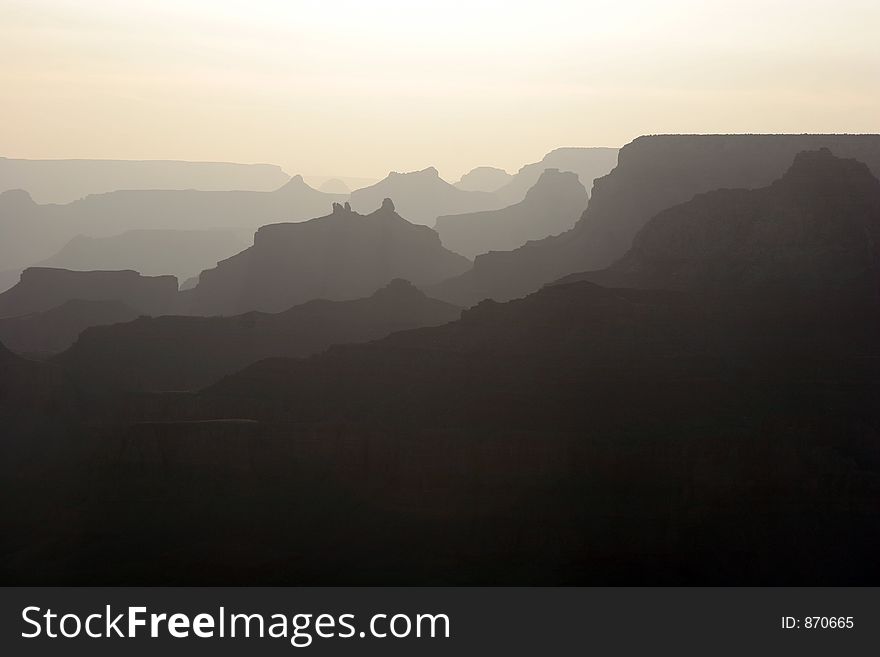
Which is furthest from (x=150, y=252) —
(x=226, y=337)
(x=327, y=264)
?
(x=226, y=337)

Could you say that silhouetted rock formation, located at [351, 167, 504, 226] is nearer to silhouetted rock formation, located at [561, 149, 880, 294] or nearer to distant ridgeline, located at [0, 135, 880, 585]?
silhouetted rock formation, located at [561, 149, 880, 294]

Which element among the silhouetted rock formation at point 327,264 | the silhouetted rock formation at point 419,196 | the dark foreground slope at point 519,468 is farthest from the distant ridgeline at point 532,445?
the silhouetted rock formation at point 419,196

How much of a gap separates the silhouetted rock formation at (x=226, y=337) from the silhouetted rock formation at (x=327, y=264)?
19099mm

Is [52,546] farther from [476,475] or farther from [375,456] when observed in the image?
[476,475]

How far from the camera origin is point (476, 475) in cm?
5191

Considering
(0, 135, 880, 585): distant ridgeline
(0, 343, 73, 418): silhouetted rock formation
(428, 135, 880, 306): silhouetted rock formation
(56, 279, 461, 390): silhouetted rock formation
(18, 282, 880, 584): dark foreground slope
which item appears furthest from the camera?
(428, 135, 880, 306): silhouetted rock formation

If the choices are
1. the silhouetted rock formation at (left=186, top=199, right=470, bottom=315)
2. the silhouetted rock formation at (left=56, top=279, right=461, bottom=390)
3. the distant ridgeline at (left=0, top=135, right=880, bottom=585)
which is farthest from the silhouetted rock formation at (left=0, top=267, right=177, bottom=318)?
the distant ridgeline at (left=0, top=135, right=880, bottom=585)

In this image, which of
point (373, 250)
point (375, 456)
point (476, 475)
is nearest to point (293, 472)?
point (375, 456)

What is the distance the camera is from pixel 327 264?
98812 millimetres

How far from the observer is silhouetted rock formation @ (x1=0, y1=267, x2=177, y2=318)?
98375mm

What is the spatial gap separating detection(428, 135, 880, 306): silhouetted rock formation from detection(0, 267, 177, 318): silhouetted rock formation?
963 inches

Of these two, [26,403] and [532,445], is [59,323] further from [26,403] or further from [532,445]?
[532,445]

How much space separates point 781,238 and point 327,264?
42439 mm

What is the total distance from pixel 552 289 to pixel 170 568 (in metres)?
20.7
